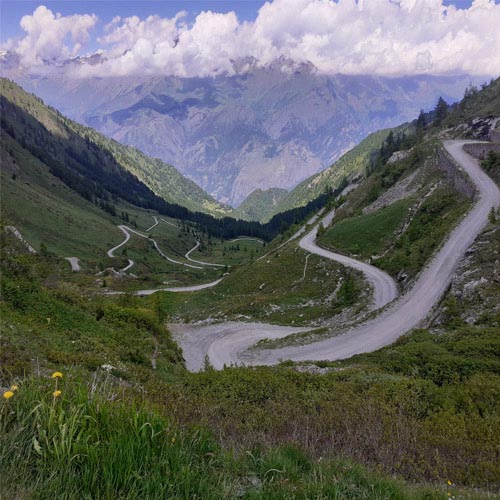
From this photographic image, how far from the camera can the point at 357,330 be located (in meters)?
32.9

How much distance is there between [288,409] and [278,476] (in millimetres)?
4443

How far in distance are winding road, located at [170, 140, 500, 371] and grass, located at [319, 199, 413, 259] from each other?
543 inches

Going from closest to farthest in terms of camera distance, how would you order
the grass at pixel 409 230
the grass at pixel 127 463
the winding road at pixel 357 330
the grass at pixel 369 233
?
the grass at pixel 127 463 < the winding road at pixel 357 330 < the grass at pixel 409 230 < the grass at pixel 369 233

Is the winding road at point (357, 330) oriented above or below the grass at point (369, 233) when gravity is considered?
below

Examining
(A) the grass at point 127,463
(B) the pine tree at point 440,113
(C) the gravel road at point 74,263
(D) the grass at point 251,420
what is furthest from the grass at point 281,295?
(B) the pine tree at point 440,113

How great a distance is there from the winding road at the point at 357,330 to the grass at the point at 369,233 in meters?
13.8

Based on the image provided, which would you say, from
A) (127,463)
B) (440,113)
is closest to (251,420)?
(127,463)

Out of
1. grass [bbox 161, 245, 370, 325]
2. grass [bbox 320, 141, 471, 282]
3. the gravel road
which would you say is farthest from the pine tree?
the gravel road

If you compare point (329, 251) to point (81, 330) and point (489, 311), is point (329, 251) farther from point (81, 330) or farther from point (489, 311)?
point (81, 330)

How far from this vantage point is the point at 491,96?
472ft

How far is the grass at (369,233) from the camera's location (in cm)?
6153

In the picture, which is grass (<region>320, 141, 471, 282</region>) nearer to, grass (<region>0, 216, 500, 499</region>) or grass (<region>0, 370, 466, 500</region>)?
grass (<region>0, 216, 500, 499</region>)

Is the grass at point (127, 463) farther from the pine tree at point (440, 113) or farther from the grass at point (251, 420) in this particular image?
the pine tree at point (440, 113)

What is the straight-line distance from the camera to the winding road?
30.3m
